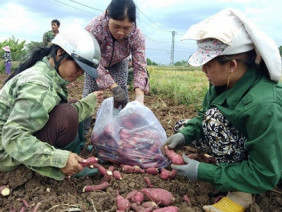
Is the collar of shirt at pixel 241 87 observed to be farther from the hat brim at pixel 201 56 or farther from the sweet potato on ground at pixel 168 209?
the sweet potato on ground at pixel 168 209

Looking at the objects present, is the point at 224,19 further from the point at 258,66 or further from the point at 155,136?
the point at 155,136

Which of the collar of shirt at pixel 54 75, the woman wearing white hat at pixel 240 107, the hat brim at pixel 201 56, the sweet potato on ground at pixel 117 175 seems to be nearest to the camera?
the woman wearing white hat at pixel 240 107

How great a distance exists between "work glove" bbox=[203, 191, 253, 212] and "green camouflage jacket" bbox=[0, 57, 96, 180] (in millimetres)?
885

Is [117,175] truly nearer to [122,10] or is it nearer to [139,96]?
[139,96]

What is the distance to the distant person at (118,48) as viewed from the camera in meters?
2.32

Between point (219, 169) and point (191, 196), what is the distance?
322mm

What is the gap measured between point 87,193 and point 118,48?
1.39 meters

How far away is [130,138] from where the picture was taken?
89.0 inches

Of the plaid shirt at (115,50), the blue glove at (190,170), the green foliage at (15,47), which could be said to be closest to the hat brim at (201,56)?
the blue glove at (190,170)

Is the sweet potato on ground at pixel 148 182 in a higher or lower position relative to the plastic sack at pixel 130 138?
lower

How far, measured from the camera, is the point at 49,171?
1729 mm

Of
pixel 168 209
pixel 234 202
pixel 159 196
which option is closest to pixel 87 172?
pixel 159 196

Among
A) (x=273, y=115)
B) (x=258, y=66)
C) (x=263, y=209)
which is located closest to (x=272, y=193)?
(x=263, y=209)

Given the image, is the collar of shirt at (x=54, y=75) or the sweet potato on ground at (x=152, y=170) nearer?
the collar of shirt at (x=54, y=75)
